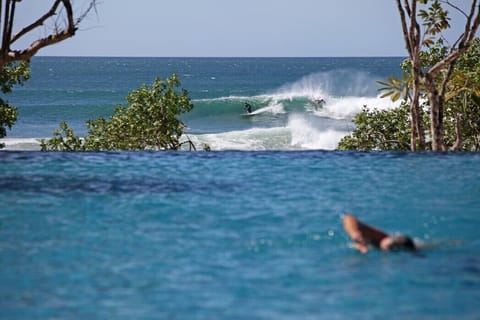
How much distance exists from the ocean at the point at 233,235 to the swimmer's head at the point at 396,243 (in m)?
0.05

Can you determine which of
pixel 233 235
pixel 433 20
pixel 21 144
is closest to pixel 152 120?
pixel 433 20

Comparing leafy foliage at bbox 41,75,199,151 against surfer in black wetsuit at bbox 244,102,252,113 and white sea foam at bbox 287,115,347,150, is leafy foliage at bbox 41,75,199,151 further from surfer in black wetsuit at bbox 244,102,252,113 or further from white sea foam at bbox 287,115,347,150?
surfer in black wetsuit at bbox 244,102,252,113

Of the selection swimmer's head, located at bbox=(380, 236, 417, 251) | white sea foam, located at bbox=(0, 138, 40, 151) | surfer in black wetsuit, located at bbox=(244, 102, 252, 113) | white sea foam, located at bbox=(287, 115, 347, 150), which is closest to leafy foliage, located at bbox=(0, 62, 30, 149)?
swimmer's head, located at bbox=(380, 236, 417, 251)

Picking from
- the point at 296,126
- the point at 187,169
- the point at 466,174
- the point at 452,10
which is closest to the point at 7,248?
the point at 187,169

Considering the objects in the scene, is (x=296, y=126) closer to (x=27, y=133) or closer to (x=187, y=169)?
(x=27, y=133)

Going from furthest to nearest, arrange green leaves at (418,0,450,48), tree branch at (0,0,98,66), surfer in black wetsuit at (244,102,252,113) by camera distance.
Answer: surfer in black wetsuit at (244,102,252,113) → green leaves at (418,0,450,48) → tree branch at (0,0,98,66)

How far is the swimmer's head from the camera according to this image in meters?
5.70

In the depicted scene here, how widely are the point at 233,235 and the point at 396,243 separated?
1097mm

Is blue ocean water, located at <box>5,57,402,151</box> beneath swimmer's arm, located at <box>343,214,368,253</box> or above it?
beneath

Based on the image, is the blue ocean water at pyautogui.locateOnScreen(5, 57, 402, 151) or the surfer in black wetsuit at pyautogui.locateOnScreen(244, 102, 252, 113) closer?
the blue ocean water at pyautogui.locateOnScreen(5, 57, 402, 151)

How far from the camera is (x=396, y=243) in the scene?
5711mm

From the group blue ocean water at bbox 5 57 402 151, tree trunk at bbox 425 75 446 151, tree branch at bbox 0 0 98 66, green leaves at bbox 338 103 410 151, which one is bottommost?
blue ocean water at bbox 5 57 402 151

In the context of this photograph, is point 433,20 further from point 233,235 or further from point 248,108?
point 248,108

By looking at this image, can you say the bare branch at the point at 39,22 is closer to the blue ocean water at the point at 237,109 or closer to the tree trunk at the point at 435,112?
the tree trunk at the point at 435,112
